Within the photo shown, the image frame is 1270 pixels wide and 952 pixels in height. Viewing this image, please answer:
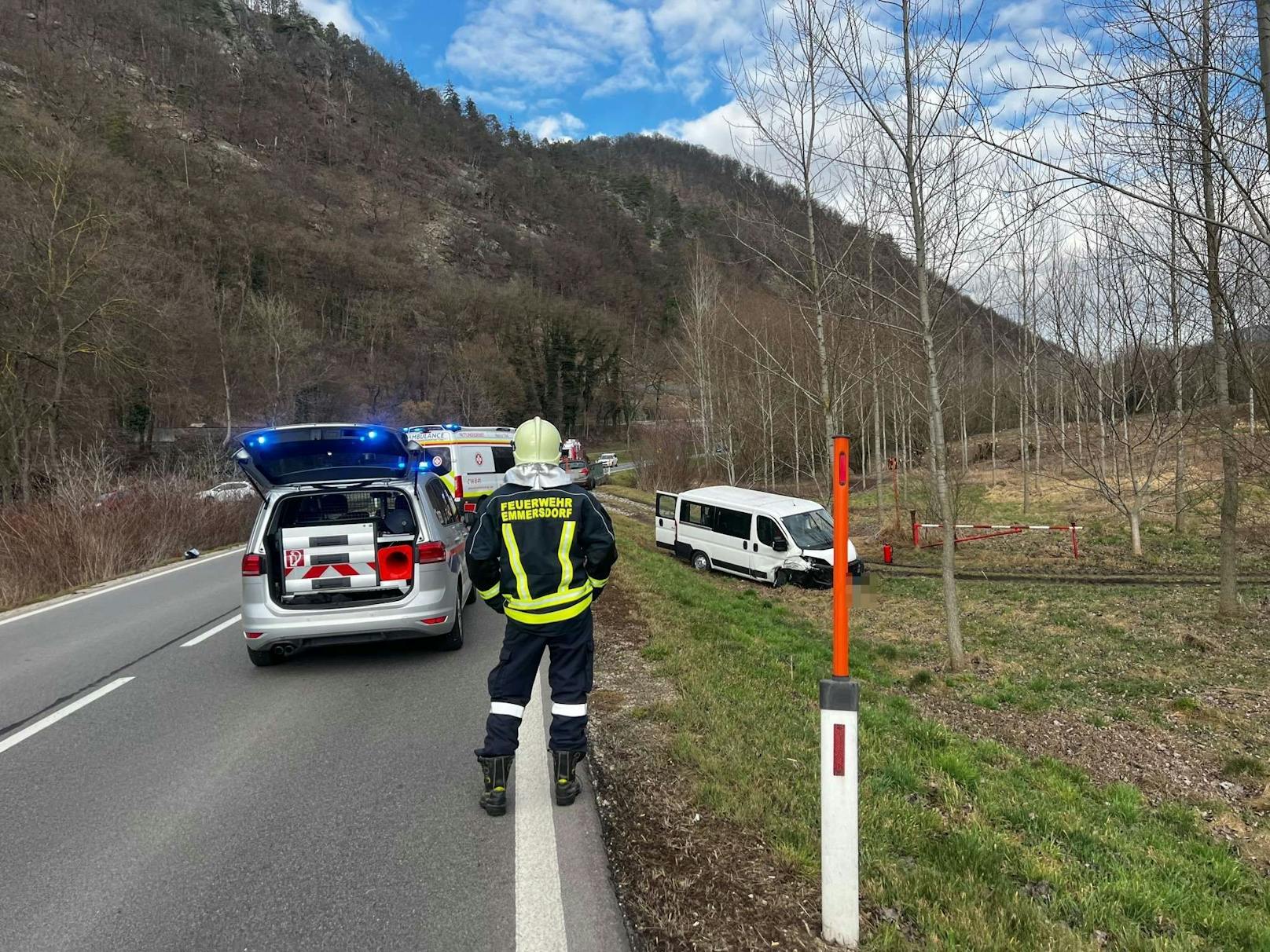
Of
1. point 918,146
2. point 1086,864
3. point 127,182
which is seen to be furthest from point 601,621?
point 127,182

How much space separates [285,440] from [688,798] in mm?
5351

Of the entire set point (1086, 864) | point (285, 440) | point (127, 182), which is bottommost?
point (1086, 864)

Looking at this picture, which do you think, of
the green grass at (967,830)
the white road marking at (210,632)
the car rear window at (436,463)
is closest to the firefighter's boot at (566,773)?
the green grass at (967,830)

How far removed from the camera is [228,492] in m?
23.1

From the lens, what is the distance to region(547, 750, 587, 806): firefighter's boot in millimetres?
3660

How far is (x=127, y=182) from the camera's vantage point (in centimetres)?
Answer: 5359

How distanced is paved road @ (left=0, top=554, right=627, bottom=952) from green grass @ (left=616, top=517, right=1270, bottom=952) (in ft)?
3.07

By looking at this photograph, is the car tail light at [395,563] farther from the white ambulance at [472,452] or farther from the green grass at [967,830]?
the white ambulance at [472,452]

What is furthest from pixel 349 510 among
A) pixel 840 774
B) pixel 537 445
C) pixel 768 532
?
pixel 768 532

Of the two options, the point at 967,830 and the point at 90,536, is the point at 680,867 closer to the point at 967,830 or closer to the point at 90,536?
the point at 967,830

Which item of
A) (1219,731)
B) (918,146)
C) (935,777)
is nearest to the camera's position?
(935,777)

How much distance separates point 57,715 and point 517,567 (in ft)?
14.3

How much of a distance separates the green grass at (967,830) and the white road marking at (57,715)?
4513 mm

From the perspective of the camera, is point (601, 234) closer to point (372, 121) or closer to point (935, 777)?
point (372, 121)
